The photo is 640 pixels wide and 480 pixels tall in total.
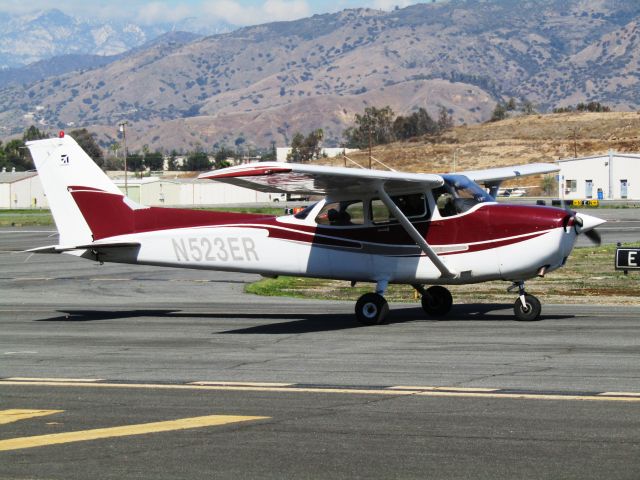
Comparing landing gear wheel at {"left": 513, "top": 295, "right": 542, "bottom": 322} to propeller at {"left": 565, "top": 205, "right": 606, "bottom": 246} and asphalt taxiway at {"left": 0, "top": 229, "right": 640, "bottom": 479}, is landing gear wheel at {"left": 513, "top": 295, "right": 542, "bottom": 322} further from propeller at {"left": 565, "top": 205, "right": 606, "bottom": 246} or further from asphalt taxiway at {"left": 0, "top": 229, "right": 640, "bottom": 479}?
propeller at {"left": 565, "top": 205, "right": 606, "bottom": 246}

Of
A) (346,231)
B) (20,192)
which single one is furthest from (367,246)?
(20,192)

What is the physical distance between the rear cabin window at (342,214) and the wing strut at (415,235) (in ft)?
2.39

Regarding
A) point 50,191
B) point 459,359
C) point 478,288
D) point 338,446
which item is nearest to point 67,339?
point 50,191

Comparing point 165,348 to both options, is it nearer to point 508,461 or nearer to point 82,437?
point 82,437

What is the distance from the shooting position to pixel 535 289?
24.6 metres

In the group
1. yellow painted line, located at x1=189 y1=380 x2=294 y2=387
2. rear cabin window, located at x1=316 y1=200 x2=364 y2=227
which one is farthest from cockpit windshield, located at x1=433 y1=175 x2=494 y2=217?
yellow painted line, located at x1=189 y1=380 x2=294 y2=387

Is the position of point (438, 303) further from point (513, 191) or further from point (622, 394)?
point (513, 191)

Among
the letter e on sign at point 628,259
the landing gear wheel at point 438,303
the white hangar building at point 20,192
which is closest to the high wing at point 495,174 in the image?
the landing gear wheel at point 438,303

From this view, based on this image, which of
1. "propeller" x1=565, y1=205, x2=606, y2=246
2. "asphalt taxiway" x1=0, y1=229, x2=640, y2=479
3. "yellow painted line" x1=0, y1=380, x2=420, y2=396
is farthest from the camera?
"propeller" x1=565, y1=205, x2=606, y2=246

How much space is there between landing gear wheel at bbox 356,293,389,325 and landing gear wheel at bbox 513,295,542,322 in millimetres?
2167

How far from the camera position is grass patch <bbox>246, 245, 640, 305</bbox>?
73.6ft

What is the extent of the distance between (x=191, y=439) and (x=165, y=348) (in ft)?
20.9

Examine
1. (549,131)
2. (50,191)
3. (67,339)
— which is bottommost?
(67,339)

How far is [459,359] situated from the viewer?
44.4 ft
